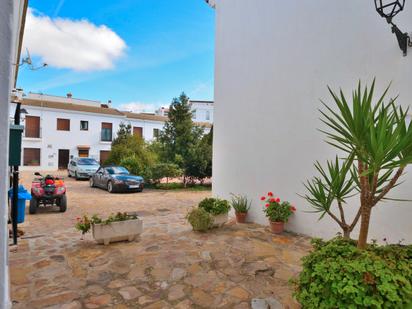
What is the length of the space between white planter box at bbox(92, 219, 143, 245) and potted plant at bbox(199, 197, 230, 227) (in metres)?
1.61

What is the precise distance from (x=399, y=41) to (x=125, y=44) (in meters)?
10.9

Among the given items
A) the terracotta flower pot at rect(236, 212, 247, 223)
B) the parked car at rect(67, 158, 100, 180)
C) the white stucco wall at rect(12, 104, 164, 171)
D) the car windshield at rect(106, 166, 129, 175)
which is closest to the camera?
the terracotta flower pot at rect(236, 212, 247, 223)

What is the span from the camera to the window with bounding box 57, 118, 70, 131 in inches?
Result: 1019

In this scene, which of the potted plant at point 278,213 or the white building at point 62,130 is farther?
the white building at point 62,130

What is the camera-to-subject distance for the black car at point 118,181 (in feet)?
39.3

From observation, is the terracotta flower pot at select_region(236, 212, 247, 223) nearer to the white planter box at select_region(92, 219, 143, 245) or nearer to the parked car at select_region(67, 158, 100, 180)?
the white planter box at select_region(92, 219, 143, 245)

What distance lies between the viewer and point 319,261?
233cm

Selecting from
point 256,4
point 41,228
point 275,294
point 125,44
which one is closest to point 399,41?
point 256,4

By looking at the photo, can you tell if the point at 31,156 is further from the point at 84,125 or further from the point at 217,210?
the point at 217,210

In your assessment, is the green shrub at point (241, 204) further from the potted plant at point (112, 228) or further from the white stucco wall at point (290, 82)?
the potted plant at point (112, 228)

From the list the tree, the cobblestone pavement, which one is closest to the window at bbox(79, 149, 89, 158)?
the tree

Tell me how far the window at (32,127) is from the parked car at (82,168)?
9.98m

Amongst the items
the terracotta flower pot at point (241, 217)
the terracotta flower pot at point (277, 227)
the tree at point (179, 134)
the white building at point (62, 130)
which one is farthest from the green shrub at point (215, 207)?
the white building at point (62, 130)

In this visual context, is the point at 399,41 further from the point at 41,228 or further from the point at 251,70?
the point at 41,228
